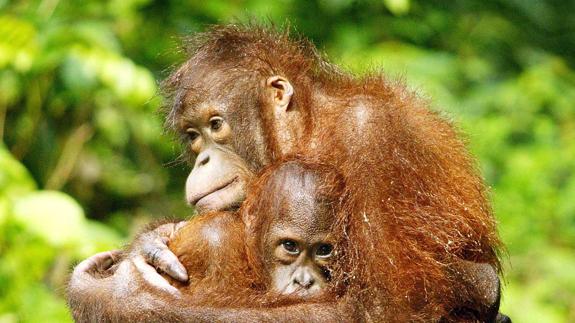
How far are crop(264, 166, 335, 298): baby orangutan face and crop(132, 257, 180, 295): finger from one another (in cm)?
39

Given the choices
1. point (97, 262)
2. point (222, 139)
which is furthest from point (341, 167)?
point (97, 262)

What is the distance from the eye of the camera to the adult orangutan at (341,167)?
3568 mm

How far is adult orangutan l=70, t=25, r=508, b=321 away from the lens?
140 inches

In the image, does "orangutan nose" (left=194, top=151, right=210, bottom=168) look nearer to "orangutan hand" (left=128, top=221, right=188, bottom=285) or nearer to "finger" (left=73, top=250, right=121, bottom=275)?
"orangutan hand" (left=128, top=221, right=188, bottom=285)

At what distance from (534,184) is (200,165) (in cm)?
464

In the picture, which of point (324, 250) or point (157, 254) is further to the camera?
point (157, 254)

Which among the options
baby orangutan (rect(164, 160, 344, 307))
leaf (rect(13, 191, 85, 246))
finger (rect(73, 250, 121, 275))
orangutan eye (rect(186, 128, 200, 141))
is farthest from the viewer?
leaf (rect(13, 191, 85, 246))

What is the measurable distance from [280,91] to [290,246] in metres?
0.82

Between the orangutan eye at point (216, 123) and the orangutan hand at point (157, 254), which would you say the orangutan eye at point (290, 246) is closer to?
the orangutan hand at point (157, 254)

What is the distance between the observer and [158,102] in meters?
5.88

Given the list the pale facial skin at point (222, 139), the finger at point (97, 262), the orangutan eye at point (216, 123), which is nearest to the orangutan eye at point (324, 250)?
the pale facial skin at point (222, 139)

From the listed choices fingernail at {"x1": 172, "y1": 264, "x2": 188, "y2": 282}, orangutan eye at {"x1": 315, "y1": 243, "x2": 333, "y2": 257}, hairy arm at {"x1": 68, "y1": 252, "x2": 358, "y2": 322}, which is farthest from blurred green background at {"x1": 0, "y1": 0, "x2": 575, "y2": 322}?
orangutan eye at {"x1": 315, "y1": 243, "x2": 333, "y2": 257}

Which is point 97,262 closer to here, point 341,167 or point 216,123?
point 216,123

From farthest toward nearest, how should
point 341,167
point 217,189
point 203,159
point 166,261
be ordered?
point 203,159 → point 217,189 → point 166,261 → point 341,167
